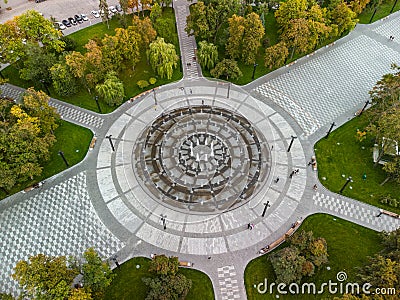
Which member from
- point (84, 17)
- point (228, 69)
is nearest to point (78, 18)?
point (84, 17)

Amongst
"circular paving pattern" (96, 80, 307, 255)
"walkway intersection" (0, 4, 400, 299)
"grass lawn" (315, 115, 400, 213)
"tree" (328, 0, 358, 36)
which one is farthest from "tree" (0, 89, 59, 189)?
"tree" (328, 0, 358, 36)

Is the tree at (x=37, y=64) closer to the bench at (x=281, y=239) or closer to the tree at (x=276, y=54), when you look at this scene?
the tree at (x=276, y=54)

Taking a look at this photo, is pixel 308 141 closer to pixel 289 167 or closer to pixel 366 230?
pixel 289 167

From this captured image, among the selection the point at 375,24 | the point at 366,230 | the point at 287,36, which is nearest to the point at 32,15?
the point at 287,36

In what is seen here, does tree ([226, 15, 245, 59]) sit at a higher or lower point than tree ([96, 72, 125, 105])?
higher

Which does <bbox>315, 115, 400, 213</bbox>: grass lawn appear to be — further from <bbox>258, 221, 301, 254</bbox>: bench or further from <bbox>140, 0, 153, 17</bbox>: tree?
<bbox>140, 0, 153, 17</bbox>: tree

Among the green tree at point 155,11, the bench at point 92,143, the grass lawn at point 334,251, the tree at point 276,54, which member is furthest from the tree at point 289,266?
the green tree at point 155,11

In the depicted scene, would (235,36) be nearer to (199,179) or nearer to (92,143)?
(199,179)
